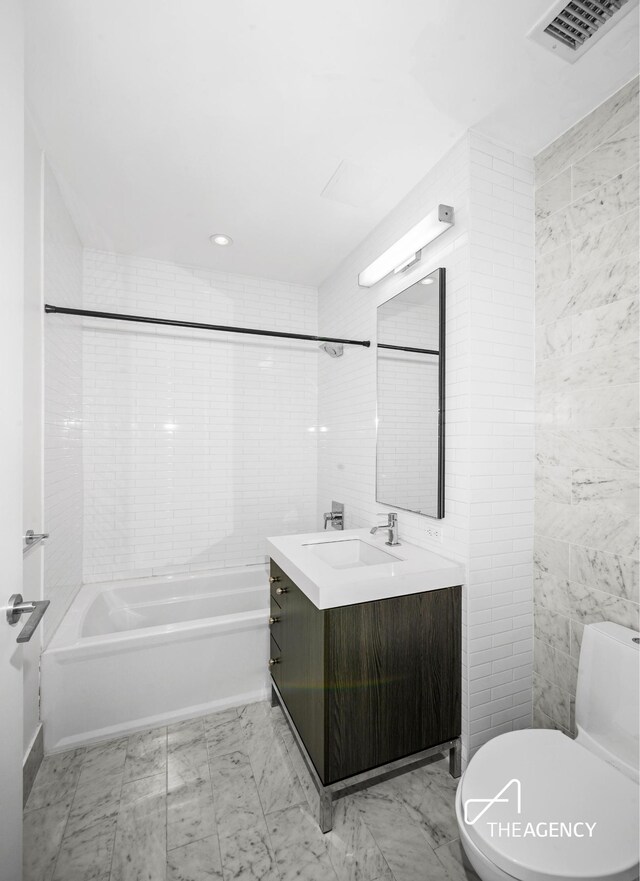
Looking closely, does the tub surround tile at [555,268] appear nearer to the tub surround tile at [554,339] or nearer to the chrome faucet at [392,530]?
the tub surround tile at [554,339]

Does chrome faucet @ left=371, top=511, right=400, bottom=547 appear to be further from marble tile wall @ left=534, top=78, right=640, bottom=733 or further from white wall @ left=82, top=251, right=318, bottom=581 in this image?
white wall @ left=82, top=251, right=318, bottom=581

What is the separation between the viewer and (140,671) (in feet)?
6.56

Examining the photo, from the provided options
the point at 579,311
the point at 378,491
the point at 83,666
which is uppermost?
the point at 579,311

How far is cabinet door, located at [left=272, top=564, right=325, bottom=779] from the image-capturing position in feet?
4.86

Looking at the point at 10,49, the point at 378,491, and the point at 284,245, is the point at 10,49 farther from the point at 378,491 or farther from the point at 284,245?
the point at 378,491

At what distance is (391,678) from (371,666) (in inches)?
4.3

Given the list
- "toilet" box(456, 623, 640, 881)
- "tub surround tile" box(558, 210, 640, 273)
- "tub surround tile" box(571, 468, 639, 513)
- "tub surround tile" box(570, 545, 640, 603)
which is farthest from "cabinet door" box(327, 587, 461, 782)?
"tub surround tile" box(558, 210, 640, 273)

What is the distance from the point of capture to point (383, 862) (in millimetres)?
1356

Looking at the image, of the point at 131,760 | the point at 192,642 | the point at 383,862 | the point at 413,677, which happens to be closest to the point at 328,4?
the point at 413,677

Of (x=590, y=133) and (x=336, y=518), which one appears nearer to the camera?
(x=590, y=133)

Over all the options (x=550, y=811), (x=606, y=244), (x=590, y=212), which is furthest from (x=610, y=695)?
(x=590, y=212)

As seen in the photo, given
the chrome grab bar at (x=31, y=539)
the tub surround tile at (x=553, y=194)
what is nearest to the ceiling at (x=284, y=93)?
the tub surround tile at (x=553, y=194)

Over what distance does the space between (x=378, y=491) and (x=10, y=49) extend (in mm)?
2143

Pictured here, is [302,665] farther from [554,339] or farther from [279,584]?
[554,339]
